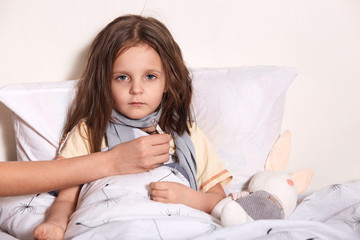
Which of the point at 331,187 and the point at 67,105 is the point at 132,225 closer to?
the point at 67,105

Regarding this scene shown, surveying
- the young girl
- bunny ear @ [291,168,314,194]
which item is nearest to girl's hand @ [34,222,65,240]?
the young girl

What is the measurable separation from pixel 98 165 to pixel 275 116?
691 mm

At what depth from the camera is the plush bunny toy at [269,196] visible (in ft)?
3.37

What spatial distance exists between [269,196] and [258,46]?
0.67m

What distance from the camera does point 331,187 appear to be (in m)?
1.36

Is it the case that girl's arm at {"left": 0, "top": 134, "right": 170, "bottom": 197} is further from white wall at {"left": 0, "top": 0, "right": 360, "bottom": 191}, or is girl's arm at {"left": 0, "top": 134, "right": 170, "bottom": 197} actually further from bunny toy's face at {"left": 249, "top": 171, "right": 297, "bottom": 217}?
white wall at {"left": 0, "top": 0, "right": 360, "bottom": 191}

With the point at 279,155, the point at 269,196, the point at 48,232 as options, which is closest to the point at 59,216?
the point at 48,232

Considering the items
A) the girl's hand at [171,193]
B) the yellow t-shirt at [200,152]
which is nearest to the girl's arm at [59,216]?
the yellow t-shirt at [200,152]

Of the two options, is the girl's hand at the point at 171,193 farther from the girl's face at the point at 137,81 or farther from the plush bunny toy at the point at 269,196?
the girl's face at the point at 137,81

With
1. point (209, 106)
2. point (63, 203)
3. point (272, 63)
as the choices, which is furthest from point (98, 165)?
point (272, 63)

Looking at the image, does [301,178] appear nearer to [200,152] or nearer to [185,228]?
[200,152]

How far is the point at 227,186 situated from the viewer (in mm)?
1462

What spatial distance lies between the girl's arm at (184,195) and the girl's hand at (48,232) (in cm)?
25

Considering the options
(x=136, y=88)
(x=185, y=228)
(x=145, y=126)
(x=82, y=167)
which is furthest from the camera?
(x=145, y=126)
